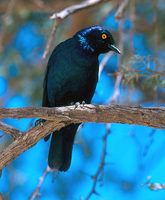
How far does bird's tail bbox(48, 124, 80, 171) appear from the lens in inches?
159

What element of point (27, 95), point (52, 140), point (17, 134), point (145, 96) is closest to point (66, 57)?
point (52, 140)

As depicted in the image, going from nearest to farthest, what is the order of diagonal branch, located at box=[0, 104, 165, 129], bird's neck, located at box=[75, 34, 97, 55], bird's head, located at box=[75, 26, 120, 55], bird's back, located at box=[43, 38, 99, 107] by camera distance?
diagonal branch, located at box=[0, 104, 165, 129]
bird's back, located at box=[43, 38, 99, 107]
bird's neck, located at box=[75, 34, 97, 55]
bird's head, located at box=[75, 26, 120, 55]

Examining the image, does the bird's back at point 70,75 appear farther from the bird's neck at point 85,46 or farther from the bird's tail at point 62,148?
the bird's tail at point 62,148

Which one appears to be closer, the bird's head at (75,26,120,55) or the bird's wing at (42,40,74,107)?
the bird's wing at (42,40,74,107)

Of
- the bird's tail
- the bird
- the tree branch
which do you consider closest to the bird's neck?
the bird

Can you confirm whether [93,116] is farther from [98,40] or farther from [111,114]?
[98,40]

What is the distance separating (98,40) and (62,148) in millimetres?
1436

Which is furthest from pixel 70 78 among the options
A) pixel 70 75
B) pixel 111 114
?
pixel 111 114

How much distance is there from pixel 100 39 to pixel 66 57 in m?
0.55

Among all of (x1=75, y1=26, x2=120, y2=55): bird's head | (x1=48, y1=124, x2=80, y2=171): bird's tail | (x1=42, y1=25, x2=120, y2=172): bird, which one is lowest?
(x1=48, y1=124, x2=80, y2=171): bird's tail

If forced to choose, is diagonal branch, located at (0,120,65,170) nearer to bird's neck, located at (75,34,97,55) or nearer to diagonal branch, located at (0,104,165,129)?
diagonal branch, located at (0,104,165,129)

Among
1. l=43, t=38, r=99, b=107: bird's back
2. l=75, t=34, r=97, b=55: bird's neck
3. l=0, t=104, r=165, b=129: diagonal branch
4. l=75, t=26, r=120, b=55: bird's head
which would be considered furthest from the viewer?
l=75, t=26, r=120, b=55: bird's head

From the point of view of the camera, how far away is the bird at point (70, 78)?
402 cm

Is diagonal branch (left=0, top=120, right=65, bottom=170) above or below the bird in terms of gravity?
below
